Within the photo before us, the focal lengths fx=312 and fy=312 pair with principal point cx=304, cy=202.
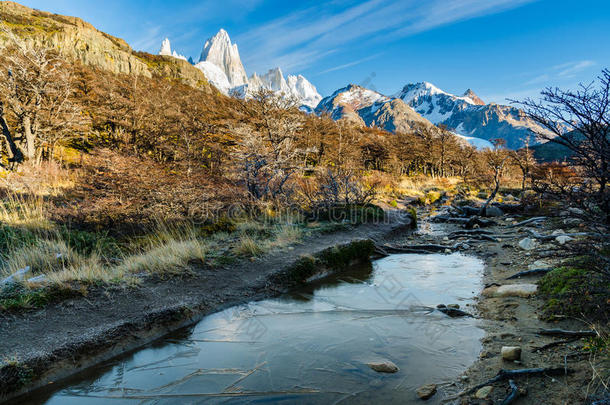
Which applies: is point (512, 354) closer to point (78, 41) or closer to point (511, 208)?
point (511, 208)

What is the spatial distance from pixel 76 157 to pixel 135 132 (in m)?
6.24

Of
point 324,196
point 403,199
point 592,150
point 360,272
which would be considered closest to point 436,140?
point 403,199

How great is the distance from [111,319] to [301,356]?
9.52 ft

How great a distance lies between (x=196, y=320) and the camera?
17.2 feet

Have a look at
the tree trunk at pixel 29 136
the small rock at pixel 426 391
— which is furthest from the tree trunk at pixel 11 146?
the small rock at pixel 426 391

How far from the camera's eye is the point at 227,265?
24.2ft

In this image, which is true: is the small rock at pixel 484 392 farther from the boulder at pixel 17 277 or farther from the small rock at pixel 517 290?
the boulder at pixel 17 277

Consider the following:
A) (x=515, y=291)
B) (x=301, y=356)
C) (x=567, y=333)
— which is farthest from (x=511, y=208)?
(x=301, y=356)

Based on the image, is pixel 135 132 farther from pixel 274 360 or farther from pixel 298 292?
pixel 274 360

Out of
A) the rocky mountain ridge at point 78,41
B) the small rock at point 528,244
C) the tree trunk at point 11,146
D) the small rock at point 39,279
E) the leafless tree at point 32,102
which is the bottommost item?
the small rock at point 528,244

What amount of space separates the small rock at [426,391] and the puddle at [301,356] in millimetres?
55

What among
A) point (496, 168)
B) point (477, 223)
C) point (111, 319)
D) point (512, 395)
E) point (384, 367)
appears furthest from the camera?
point (496, 168)

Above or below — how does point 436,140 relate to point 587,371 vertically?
above

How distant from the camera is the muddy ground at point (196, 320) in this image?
2885 mm
